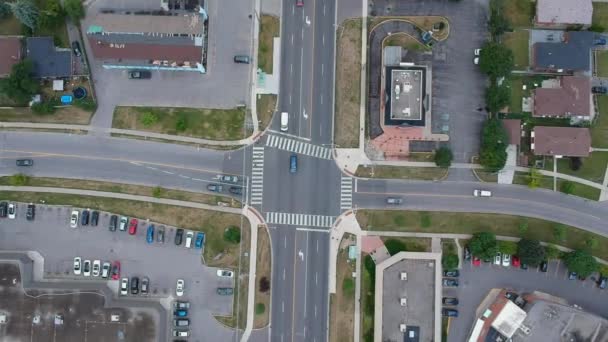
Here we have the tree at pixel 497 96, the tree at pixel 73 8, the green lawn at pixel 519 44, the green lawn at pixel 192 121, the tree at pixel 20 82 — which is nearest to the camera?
the tree at pixel 20 82

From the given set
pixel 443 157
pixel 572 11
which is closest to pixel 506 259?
pixel 443 157

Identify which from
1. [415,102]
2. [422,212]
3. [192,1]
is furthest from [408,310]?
[192,1]

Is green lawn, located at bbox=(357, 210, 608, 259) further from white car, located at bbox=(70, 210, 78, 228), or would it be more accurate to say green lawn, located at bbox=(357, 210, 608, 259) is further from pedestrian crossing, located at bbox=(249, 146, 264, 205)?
white car, located at bbox=(70, 210, 78, 228)

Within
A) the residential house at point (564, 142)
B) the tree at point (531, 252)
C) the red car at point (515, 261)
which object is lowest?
the red car at point (515, 261)

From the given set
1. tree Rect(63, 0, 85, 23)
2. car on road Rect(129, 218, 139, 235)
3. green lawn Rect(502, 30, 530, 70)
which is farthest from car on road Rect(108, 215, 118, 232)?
green lawn Rect(502, 30, 530, 70)

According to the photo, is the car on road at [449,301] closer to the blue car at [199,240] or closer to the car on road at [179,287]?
the blue car at [199,240]

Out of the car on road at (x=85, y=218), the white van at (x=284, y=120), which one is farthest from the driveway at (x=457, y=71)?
the car on road at (x=85, y=218)
